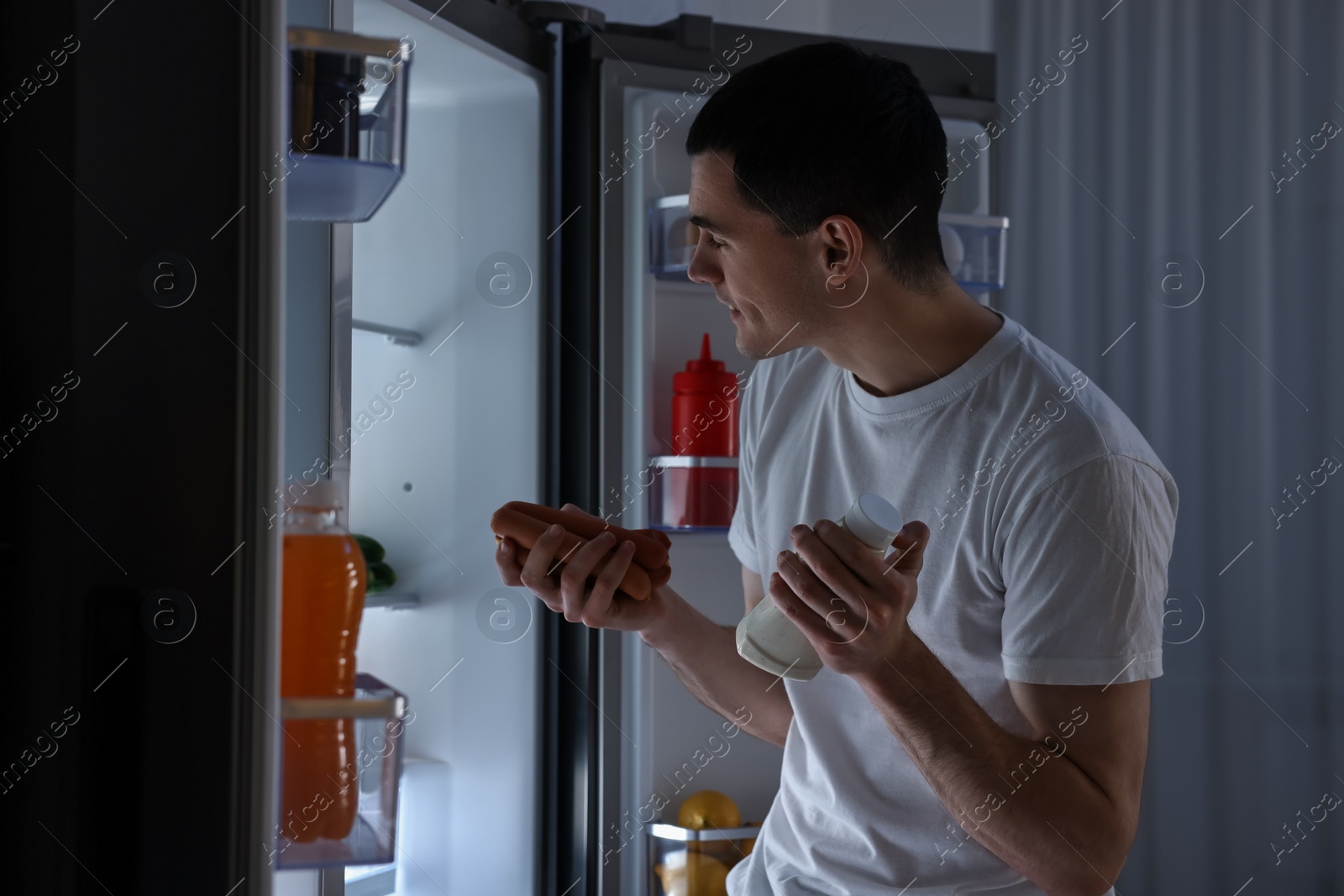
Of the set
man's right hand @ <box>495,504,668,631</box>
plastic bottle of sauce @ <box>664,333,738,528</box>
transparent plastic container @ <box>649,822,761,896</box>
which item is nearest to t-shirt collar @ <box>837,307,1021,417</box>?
man's right hand @ <box>495,504,668,631</box>

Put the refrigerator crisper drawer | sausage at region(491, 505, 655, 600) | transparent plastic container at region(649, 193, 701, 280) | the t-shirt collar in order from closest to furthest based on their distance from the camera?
the refrigerator crisper drawer
sausage at region(491, 505, 655, 600)
the t-shirt collar
transparent plastic container at region(649, 193, 701, 280)

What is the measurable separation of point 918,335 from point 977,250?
A: 58 cm

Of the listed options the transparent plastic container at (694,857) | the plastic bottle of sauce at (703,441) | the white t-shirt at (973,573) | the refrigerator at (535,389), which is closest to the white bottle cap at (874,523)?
the white t-shirt at (973,573)

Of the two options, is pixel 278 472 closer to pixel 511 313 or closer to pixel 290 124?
pixel 290 124

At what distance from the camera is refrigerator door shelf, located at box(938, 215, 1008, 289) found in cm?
155

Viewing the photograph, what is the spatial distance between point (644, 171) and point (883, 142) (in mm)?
525

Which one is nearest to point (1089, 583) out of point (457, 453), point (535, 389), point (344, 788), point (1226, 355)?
point (344, 788)

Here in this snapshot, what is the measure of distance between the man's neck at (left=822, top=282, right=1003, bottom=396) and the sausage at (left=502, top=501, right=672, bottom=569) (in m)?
0.28

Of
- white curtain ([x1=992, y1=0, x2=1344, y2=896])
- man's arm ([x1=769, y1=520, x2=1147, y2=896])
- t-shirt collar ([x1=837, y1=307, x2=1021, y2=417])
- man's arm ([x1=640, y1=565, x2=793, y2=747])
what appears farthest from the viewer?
white curtain ([x1=992, y1=0, x2=1344, y2=896])

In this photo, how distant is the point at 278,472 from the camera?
0.70 m

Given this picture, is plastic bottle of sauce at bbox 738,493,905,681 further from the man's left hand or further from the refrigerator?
the refrigerator

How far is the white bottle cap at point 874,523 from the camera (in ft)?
2.60

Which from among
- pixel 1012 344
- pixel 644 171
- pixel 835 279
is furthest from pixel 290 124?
pixel 644 171

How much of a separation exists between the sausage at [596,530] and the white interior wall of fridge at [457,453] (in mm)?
548
